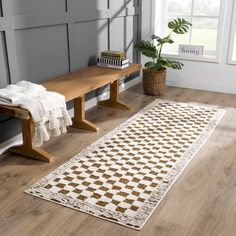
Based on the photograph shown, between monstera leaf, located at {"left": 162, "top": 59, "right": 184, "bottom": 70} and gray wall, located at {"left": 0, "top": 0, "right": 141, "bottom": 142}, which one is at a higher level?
gray wall, located at {"left": 0, "top": 0, "right": 141, "bottom": 142}

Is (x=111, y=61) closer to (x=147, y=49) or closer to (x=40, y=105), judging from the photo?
(x=147, y=49)

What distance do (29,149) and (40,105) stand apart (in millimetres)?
435

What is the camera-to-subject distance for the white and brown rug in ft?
6.70

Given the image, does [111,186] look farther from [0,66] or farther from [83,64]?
[83,64]

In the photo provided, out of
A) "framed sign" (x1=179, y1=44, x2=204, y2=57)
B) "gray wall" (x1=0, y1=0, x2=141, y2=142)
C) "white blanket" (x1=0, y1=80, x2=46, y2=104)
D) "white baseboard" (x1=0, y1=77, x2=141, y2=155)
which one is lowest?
"white baseboard" (x1=0, y1=77, x2=141, y2=155)

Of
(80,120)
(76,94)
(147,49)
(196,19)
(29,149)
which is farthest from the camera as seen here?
(196,19)

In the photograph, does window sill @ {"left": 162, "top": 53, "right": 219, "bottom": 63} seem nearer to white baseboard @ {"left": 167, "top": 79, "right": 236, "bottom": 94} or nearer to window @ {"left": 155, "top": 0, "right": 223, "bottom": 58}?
window @ {"left": 155, "top": 0, "right": 223, "bottom": 58}

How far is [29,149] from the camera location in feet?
8.53

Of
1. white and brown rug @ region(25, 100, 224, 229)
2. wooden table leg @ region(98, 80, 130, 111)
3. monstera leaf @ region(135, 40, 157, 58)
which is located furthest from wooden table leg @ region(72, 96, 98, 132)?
monstera leaf @ region(135, 40, 157, 58)

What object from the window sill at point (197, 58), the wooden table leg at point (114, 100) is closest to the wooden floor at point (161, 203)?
the wooden table leg at point (114, 100)

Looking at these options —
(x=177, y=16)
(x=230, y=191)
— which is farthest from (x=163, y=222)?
(x=177, y=16)

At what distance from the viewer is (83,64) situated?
353 centimetres

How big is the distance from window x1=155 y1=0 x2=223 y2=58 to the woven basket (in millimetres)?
678

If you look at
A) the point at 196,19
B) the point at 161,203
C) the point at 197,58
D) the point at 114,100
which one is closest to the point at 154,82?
the point at 114,100
